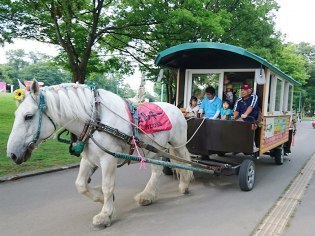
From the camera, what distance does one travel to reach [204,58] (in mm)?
7195

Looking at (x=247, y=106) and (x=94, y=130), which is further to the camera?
(x=247, y=106)

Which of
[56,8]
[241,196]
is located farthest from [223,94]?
[56,8]

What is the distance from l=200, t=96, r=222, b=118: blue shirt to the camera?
667 centimetres

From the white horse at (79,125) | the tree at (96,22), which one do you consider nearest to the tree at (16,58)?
the tree at (96,22)

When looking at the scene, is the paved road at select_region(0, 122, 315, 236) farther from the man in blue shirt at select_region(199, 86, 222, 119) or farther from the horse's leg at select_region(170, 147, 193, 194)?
the man in blue shirt at select_region(199, 86, 222, 119)

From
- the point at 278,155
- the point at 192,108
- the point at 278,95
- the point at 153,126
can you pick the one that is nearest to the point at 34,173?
the point at 153,126

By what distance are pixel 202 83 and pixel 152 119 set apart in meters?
3.06

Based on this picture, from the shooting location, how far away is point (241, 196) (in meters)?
5.73

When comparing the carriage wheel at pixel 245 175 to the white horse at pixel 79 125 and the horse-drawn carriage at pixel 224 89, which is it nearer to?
the horse-drawn carriage at pixel 224 89

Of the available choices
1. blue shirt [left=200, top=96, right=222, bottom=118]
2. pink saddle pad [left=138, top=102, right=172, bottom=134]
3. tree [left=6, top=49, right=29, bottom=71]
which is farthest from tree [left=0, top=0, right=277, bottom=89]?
tree [left=6, top=49, right=29, bottom=71]

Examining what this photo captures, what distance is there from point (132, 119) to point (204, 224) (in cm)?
167

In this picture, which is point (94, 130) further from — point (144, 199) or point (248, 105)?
point (248, 105)

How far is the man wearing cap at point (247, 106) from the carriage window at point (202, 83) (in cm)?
90

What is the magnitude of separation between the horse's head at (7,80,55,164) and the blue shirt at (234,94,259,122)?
385 centimetres
